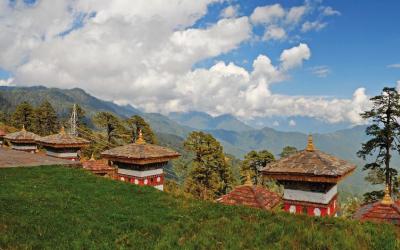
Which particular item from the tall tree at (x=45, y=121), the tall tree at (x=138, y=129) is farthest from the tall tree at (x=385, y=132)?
the tall tree at (x=45, y=121)

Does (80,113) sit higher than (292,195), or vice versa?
(80,113)

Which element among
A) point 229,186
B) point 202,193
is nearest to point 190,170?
point 202,193

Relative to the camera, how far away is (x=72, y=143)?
895 inches

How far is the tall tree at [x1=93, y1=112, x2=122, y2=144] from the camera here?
61.1m

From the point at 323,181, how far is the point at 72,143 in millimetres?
16681

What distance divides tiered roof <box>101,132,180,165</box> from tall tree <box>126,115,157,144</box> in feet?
145

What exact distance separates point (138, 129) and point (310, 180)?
53.7 meters

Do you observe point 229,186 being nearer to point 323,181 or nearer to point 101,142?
point 101,142

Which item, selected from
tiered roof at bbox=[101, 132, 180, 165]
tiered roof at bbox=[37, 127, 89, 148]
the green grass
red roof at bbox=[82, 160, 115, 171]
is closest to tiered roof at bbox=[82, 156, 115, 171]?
red roof at bbox=[82, 160, 115, 171]

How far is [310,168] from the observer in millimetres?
12750

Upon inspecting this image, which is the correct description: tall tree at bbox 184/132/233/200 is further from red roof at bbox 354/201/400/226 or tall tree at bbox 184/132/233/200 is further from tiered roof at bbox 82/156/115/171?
red roof at bbox 354/201/400/226

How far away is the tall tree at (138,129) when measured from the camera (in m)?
62.3

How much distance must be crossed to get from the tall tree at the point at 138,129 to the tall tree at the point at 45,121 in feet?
79.8

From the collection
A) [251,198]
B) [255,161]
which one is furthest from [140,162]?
[255,161]
